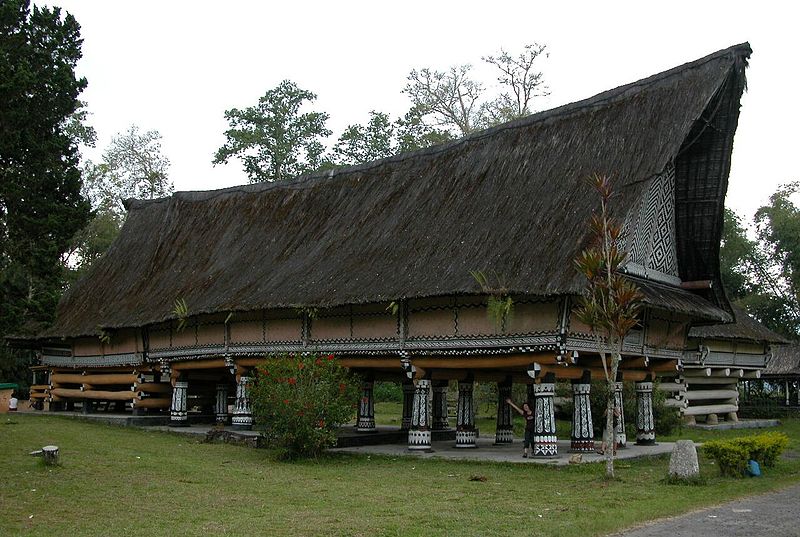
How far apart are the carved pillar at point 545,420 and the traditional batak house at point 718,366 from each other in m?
12.4

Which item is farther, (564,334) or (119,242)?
(119,242)

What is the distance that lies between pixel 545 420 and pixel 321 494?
5.89 m

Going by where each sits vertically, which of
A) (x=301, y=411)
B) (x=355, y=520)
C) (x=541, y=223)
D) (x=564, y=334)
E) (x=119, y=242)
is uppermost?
(x=119, y=242)

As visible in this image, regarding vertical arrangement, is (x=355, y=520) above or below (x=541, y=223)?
below

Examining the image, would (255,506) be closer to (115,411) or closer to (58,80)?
(58,80)

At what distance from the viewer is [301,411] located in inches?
690

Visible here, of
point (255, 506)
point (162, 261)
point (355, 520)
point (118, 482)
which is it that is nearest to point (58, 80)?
point (118, 482)

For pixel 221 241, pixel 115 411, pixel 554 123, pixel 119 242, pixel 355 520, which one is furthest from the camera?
pixel 119 242

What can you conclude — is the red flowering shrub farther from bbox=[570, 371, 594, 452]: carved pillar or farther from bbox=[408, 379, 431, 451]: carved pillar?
bbox=[570, 371, 594, 452]: carved pillar

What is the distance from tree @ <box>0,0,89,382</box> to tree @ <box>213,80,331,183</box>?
2798 centimetres

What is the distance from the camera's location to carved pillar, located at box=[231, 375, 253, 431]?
74.7ft

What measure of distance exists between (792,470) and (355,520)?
9511 mm

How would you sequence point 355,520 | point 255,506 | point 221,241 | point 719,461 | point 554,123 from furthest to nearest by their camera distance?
1. point 221,241
2. point 554,123
3. point 719,461
4. point 255,506
5. point 355,520

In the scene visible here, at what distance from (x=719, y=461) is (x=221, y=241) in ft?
56.4
